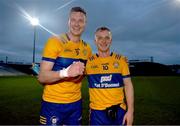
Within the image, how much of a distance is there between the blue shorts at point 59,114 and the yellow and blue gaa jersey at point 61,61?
8 cm

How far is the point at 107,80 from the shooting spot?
446 centimetres

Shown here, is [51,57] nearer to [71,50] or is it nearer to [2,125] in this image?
[71,50]

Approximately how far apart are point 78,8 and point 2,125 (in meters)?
4.90

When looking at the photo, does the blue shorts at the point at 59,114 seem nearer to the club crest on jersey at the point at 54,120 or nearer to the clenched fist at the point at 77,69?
the club crest on jersey at the point at 54,120

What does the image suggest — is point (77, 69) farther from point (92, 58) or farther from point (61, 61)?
point (92, 58)

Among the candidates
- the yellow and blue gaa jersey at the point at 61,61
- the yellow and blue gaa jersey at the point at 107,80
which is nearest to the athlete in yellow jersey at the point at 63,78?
the yellow and blue gaa jersey at the point at 61,61

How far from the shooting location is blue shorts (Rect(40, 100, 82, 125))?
167 inches

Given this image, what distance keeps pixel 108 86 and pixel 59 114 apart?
3.00ft

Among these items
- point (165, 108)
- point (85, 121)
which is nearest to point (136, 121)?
point (85, 121)

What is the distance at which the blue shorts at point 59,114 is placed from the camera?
4.25 metres

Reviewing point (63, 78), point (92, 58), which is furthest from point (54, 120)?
point (92, 58)

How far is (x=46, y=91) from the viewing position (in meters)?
4.37

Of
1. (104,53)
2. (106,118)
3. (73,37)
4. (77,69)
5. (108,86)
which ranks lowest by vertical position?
(106,118)

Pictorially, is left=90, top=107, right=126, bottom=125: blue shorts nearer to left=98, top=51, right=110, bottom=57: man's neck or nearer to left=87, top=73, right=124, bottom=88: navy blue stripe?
left=87, top=73, right=124, bottom=88: navy blue stripe
